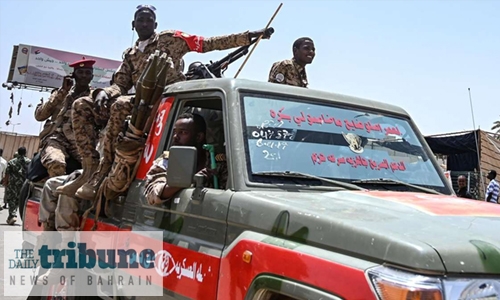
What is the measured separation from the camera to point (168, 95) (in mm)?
3396

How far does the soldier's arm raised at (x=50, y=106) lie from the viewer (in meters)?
6.05

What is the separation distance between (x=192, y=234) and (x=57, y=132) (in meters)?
3.73

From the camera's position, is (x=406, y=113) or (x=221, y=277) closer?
(x=221, y=277)

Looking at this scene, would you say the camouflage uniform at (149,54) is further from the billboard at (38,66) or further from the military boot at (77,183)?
the billboard at (38,66)

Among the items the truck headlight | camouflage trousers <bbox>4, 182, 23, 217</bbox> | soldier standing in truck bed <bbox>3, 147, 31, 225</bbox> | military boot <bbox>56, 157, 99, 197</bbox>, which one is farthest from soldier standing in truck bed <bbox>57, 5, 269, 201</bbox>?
soldier standing in truck bed <bbox>3, 147, 31, 225</bbox>

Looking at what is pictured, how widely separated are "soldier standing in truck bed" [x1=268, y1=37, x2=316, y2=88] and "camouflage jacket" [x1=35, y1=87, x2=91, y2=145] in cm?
217

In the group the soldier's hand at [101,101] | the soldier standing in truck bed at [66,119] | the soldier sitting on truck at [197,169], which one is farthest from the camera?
the soldier standing in truck bed at [66,119]

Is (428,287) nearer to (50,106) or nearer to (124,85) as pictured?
(124,85)

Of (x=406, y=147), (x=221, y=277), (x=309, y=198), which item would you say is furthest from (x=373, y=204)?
(x=406, y=147)

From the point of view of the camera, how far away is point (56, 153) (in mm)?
5340

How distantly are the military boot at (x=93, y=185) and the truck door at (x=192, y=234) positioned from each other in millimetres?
838

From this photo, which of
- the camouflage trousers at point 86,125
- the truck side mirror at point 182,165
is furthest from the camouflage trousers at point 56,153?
the truck side mirror at point 182,165

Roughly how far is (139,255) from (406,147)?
6.16ft

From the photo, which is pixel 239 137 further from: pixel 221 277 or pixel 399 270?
pixel 399 270
